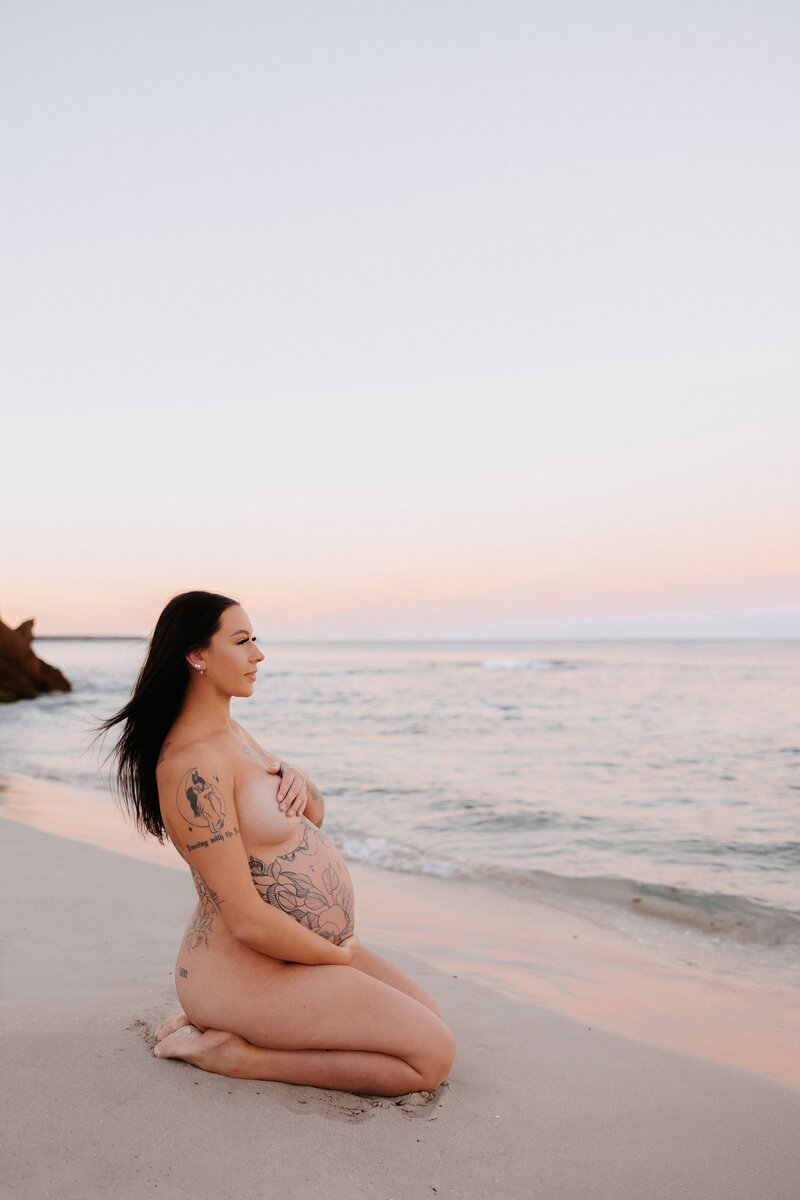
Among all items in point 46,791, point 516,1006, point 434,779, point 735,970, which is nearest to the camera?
point 516,1006

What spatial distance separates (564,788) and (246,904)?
8.63 meters

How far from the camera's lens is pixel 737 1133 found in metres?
3.02

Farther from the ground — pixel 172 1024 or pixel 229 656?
pixel 229 656

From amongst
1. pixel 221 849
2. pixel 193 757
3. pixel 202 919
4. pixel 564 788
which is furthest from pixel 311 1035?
pixel 564 788

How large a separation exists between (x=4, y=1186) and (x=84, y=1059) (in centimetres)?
74

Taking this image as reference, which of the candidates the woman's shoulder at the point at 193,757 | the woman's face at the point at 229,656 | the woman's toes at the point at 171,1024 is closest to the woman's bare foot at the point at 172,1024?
the woman's toes at the point at 171,1024

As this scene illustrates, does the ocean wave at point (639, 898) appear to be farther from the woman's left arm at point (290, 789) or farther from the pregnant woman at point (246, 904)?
the woman's left arm at point (290, 789)

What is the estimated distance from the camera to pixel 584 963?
523cm

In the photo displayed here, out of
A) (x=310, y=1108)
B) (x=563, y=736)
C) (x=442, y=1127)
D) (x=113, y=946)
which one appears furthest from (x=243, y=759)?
(x=563, y=736)

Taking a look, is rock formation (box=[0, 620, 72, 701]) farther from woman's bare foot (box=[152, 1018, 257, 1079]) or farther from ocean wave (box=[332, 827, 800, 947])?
woman's bare foot (box=[152, 1018, 257, 1079])

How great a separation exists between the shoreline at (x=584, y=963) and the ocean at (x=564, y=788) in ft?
Answer: 1.42

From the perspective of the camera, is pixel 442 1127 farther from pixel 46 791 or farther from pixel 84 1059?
pixel 46 791

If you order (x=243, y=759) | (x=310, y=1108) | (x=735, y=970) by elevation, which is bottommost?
(x=735, y=970)

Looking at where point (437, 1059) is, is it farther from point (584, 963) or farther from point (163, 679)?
point (584, 963)
